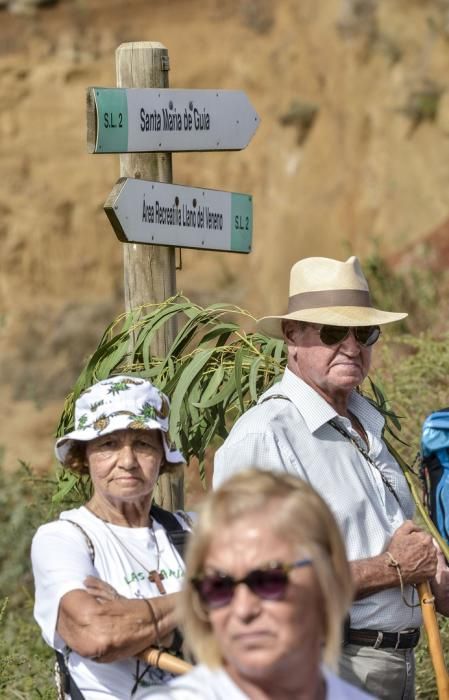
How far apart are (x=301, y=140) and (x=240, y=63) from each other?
2318 millimetres

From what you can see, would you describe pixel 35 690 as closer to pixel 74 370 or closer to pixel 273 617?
pixel 273 617

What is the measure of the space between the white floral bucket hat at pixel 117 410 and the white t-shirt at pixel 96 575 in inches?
9.1

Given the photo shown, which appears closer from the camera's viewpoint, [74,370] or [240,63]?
[74,370]

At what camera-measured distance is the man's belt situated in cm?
366

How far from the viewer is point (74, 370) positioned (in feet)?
67.3

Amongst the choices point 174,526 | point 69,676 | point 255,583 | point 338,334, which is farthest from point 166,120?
point 255,583

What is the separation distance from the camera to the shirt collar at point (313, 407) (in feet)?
12.5

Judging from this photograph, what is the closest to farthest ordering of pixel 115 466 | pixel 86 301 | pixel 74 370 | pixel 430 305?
pixel 115 466, pixel 430 305, pixel 74 370, pixel 86 301

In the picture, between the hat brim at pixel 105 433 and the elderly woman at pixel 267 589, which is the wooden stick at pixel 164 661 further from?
the elderly woman at pixel 267 589

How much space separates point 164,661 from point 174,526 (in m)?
0.44

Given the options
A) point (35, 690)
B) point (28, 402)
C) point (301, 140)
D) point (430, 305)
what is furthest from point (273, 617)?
point (301, 140)

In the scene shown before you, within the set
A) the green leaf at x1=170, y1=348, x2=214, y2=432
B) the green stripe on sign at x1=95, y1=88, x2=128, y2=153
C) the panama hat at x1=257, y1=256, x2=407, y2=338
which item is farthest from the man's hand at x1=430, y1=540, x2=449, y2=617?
the green stripe on sign at x1=95, y1=88, x2=128, y2=153

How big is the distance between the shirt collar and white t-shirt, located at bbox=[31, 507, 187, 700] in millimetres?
664

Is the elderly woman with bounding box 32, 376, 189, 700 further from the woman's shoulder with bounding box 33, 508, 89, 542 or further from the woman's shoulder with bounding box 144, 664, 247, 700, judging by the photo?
the woman's shoulder with bounding box 144, 664, 247, 700
